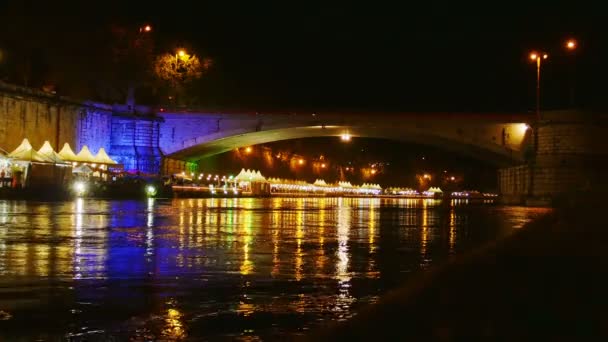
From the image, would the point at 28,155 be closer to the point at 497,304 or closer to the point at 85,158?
the point at 85,158

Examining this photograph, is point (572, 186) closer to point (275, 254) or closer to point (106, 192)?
point (106, 192)

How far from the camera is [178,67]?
76.2 m

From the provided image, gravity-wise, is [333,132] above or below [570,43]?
below

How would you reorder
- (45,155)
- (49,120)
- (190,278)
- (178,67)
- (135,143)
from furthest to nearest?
1. (178,67)
2. (135,143)
3. (49,120)
4. (45,155)
5. (190,278)

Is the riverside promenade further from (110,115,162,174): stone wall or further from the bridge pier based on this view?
(110,115,162,174): stone wall

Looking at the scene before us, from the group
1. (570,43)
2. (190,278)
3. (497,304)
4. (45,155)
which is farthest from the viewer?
(45,155)

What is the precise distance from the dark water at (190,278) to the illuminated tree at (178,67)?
56.3 metres

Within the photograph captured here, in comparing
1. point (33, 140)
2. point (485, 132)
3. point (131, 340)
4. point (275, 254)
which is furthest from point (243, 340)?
point (485, 132)

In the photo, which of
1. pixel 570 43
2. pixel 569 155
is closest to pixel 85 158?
pixel 570 43

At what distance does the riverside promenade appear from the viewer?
5812mm

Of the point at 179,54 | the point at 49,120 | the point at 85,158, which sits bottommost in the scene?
the point at 85,158

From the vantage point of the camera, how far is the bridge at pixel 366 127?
71562 millimetres

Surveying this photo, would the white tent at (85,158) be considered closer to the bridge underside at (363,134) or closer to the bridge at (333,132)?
the bridge at (333,132)

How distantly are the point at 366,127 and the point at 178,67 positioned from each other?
18662mm
